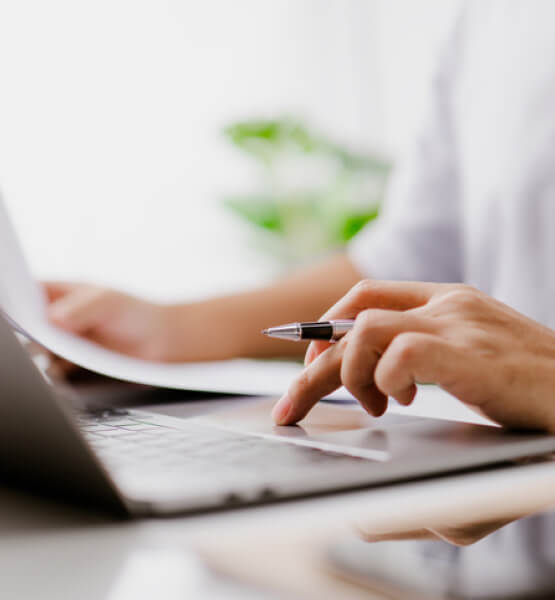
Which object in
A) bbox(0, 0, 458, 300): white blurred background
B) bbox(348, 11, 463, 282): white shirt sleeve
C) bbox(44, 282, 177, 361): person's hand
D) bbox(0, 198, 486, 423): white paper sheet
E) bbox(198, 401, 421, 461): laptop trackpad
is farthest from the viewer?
bbox(0, 0, 458, 300): white blurred background

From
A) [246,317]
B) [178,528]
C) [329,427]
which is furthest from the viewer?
[246,317]

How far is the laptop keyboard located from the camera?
0.23m

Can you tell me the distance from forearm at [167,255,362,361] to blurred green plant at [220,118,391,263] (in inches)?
37.3

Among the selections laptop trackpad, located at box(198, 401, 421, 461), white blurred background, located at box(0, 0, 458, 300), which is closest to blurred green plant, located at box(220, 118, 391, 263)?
white blurred background, located at box(0, 0, 458, 300)

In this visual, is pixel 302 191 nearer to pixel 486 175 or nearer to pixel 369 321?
pixel 486 175

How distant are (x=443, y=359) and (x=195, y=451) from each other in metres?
Result: 0.11

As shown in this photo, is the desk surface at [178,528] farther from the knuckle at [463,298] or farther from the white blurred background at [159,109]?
the white blurred background at [159,109]

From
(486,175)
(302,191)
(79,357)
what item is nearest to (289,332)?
(79,357)

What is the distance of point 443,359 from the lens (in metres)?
0.29

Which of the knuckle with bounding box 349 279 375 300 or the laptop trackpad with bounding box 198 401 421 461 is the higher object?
the knuckle with bounding box 349 279 375 300

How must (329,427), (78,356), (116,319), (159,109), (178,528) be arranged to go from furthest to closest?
(159,109)
(116,319)
(78,356)
(329,427)
(178,528)

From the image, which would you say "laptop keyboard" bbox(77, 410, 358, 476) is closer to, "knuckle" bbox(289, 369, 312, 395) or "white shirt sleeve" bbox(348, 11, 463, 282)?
"knuckle" bbox(289, 369, 312, 395)

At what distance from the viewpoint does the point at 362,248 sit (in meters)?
0.92

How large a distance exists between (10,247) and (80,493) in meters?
0.28
